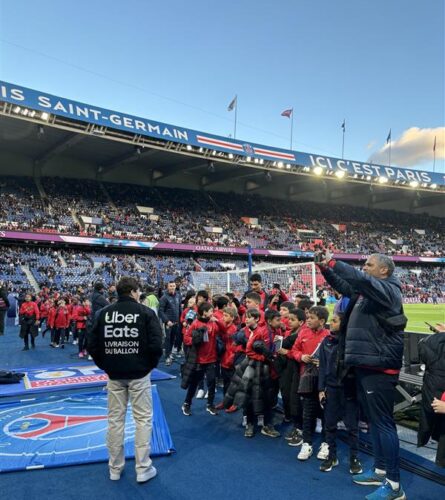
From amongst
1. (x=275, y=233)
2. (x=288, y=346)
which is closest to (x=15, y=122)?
(x=275, y=233)

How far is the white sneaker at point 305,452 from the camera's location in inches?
163

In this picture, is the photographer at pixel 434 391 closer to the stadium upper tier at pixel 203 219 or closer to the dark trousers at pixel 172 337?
the dark trousers at pixel 172 337

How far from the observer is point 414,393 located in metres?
5.63

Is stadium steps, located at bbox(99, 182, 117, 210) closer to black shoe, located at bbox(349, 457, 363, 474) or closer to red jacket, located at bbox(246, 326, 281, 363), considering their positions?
red jacket, located at bbox(246, 326, 281, 363)

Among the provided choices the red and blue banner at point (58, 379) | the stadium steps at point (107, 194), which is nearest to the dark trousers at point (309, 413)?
the red and blue banner at point (58, 379)

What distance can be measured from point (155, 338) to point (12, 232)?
27.3 m

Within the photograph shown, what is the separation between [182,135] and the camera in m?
29.9

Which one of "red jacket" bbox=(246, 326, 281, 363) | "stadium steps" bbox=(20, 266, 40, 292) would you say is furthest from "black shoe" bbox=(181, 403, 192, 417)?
"stadium steps" bbox=(20, 266, 40, 292)

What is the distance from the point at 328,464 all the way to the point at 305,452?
28 centimetres

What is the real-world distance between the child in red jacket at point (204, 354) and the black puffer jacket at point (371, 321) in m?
2.61

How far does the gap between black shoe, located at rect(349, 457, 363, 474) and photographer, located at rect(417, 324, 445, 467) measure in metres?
0.97

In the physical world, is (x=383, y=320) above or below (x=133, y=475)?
above

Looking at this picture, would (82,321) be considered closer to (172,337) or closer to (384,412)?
(172,337)

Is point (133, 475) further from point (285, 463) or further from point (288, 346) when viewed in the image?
point (288, 346)
